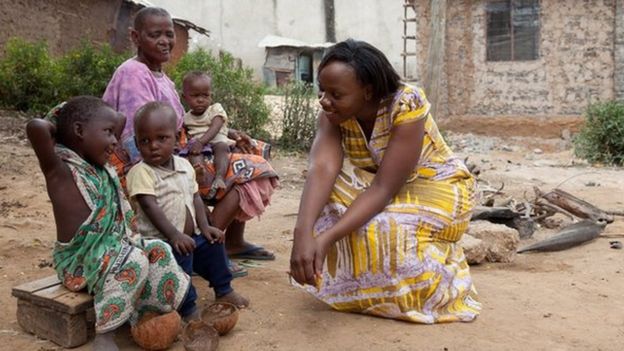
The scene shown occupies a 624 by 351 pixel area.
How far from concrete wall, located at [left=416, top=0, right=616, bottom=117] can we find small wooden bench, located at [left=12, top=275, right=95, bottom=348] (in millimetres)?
12962

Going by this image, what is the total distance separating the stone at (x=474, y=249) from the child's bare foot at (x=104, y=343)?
2211 millimetres

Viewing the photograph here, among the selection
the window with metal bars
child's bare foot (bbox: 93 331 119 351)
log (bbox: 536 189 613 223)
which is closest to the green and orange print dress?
child's bare foot (bbox: 93 331 119 351)

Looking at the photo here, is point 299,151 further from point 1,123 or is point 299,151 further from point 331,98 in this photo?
point 331,98

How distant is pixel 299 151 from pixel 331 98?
22.3 ft

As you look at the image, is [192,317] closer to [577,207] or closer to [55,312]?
[55,312]

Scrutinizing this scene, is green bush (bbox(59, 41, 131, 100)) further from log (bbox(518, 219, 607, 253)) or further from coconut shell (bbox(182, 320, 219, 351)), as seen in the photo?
coconut shell (bbox(182, 320, 219, 351))

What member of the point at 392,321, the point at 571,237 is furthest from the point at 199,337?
the point at 571,237

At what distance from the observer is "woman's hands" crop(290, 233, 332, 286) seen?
2529 millimetres

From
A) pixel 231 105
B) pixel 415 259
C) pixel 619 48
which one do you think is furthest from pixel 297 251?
pixel 619 48

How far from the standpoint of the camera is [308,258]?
253cm

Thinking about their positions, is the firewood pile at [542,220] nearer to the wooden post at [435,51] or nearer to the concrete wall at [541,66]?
the wooden post at [435,51]

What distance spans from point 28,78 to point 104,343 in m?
7.53

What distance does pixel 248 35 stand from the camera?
29.0 meters

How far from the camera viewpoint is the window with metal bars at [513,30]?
13.9m
